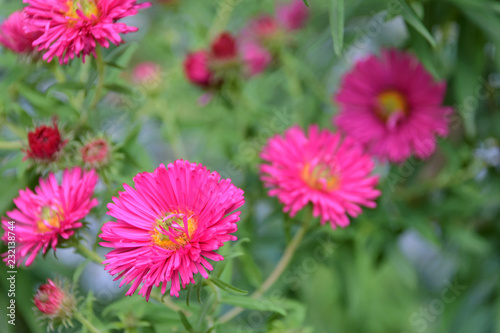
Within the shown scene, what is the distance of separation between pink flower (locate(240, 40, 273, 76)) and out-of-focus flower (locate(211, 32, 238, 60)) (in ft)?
0.53

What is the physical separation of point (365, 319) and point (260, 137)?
1.82 ft

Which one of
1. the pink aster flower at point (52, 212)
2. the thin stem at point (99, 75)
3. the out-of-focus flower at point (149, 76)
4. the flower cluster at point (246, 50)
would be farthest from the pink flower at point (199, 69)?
the pink aster flower at point (52, 212)

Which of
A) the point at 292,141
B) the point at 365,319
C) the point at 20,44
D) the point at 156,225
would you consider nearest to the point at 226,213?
the point at 156,225

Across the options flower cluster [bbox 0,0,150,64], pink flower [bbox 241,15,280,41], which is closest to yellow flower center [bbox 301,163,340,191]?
flower cluster [bbox 0,0,150,64]

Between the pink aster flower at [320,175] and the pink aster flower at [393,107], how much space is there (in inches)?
5.7

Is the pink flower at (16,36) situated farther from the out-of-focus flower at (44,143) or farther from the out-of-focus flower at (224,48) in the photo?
the out-of-focus flower at (224,48)

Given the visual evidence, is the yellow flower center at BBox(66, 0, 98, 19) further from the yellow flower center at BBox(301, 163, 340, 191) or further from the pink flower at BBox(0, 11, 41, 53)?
the yellow flower center at BBox(301, 163, 340, 191)

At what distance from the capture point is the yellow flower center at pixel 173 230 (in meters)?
0.43

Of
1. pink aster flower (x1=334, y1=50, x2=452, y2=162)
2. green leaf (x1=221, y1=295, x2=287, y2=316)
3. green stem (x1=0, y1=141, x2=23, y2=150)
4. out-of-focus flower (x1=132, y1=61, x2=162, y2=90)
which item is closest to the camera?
green leaf (x1=221, y1=295, x2=287, y2=316)

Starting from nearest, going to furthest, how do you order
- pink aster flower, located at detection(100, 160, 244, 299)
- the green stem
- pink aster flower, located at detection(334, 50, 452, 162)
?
pink aster flower, located at detection(100, 160, 244, 299) → the green stem → pink aster flower, located at detection(334, 50, 452, 162)

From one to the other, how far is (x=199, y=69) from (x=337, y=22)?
0.33 metres

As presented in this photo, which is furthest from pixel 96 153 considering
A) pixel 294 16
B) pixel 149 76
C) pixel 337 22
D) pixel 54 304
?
pixel 294 16

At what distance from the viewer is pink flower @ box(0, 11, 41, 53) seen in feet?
1.89

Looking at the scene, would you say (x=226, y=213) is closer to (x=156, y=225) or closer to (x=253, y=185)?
(x=156, y=225)
